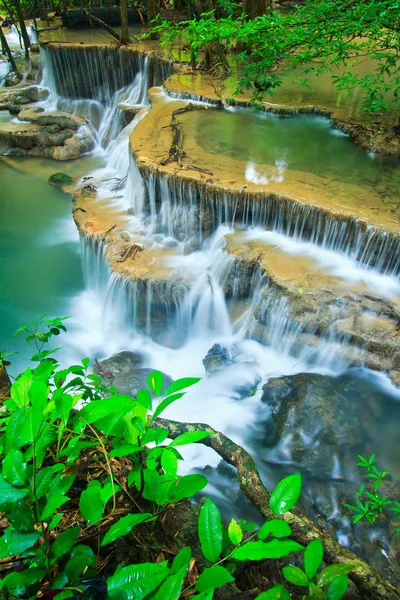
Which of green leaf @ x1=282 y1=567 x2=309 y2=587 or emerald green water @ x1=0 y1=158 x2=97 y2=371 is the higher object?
green leaf @ x1=282 y1=567 x2=309 y2=587

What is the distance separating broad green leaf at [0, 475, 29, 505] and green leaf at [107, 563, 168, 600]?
330mm

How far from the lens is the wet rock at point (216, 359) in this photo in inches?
222

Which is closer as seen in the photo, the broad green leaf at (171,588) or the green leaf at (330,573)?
the broad green leaf at (171,588)

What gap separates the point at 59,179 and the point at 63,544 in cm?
1036

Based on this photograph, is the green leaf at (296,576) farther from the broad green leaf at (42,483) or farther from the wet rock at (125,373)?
the wet rock at (125,373)

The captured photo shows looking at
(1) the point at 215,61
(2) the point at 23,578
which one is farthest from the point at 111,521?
(1) the point at 215,61

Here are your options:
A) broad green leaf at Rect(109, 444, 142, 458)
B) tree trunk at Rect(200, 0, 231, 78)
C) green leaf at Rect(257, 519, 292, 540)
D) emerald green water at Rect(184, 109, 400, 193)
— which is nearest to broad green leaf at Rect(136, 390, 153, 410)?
broad green leaf at Rect(109, 444, 142, 458)

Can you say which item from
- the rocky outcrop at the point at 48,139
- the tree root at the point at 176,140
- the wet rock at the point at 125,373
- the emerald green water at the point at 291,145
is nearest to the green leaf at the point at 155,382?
the wet rock at the point at 125,373

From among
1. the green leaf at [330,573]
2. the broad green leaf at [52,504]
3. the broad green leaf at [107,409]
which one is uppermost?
the broad green leaf at [107,409]

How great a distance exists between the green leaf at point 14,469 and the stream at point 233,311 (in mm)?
3055

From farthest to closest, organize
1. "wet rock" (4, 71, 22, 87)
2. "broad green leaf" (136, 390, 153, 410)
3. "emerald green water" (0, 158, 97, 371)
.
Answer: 1. "wet rock" (4, 71, 22, 87)
2. "emerald green water" (0, 158, 97, 371)
3. "broad green leaf" (136, 390, 153, 410)

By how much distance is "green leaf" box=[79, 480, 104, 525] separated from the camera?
117cm

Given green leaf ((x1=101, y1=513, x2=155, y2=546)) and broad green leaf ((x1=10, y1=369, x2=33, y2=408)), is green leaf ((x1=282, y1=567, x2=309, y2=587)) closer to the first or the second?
green leaf ((x1=101, y1=513, x2=155, y2=546))

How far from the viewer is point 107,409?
133 centimetres
